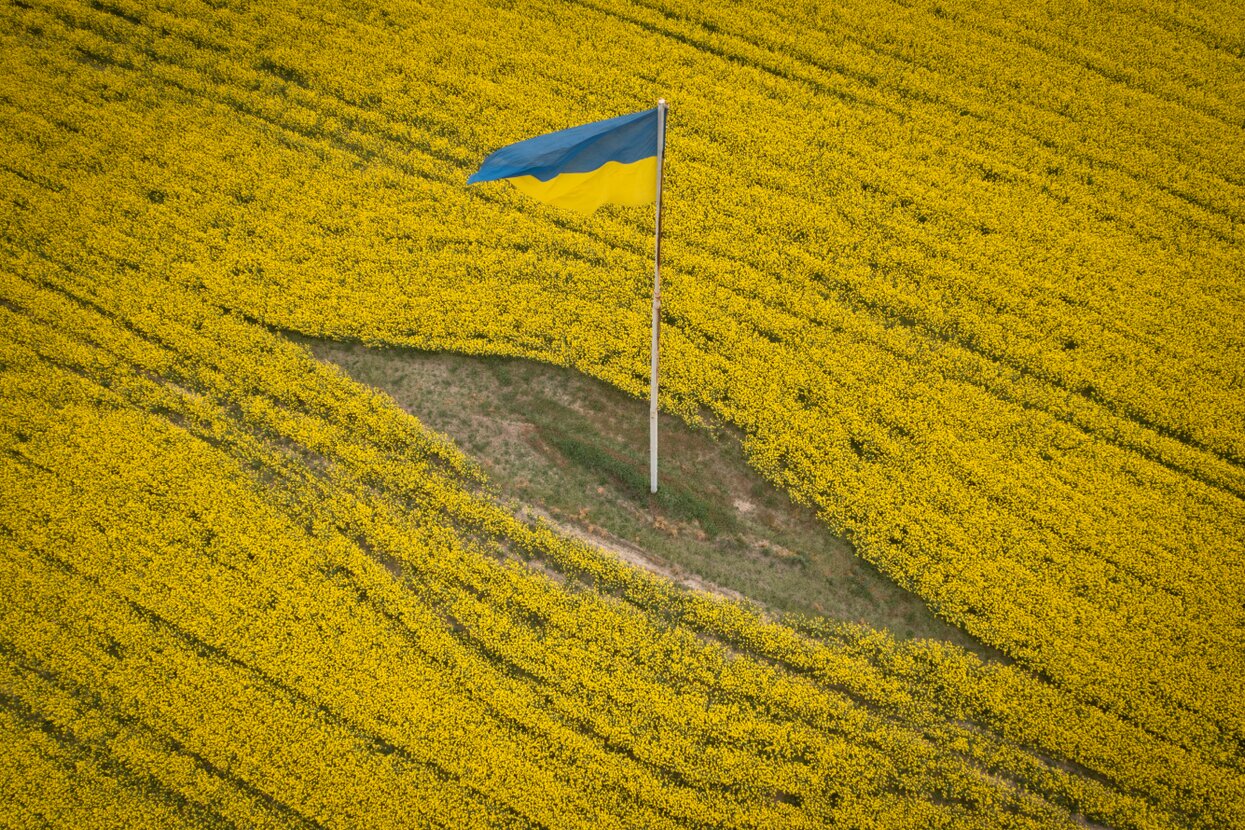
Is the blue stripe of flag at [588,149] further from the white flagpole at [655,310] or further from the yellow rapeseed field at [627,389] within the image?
the yellow rapeseed field at [627,389]

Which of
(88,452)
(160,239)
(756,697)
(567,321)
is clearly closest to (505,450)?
(567,321)

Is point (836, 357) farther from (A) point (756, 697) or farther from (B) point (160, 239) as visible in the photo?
(B) point (160, 239)

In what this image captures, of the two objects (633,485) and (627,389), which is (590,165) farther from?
(633,485)

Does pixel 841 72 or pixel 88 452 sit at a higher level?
pixel 841 72

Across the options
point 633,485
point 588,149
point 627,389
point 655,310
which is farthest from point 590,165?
point 633,485

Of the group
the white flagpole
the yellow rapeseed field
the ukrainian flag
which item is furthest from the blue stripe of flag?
the yellow rapeseed field

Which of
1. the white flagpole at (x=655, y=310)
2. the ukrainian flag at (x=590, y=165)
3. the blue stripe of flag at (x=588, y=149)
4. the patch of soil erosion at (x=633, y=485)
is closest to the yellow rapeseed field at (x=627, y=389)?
the patch of soil erosion at (x=633, y=485)
